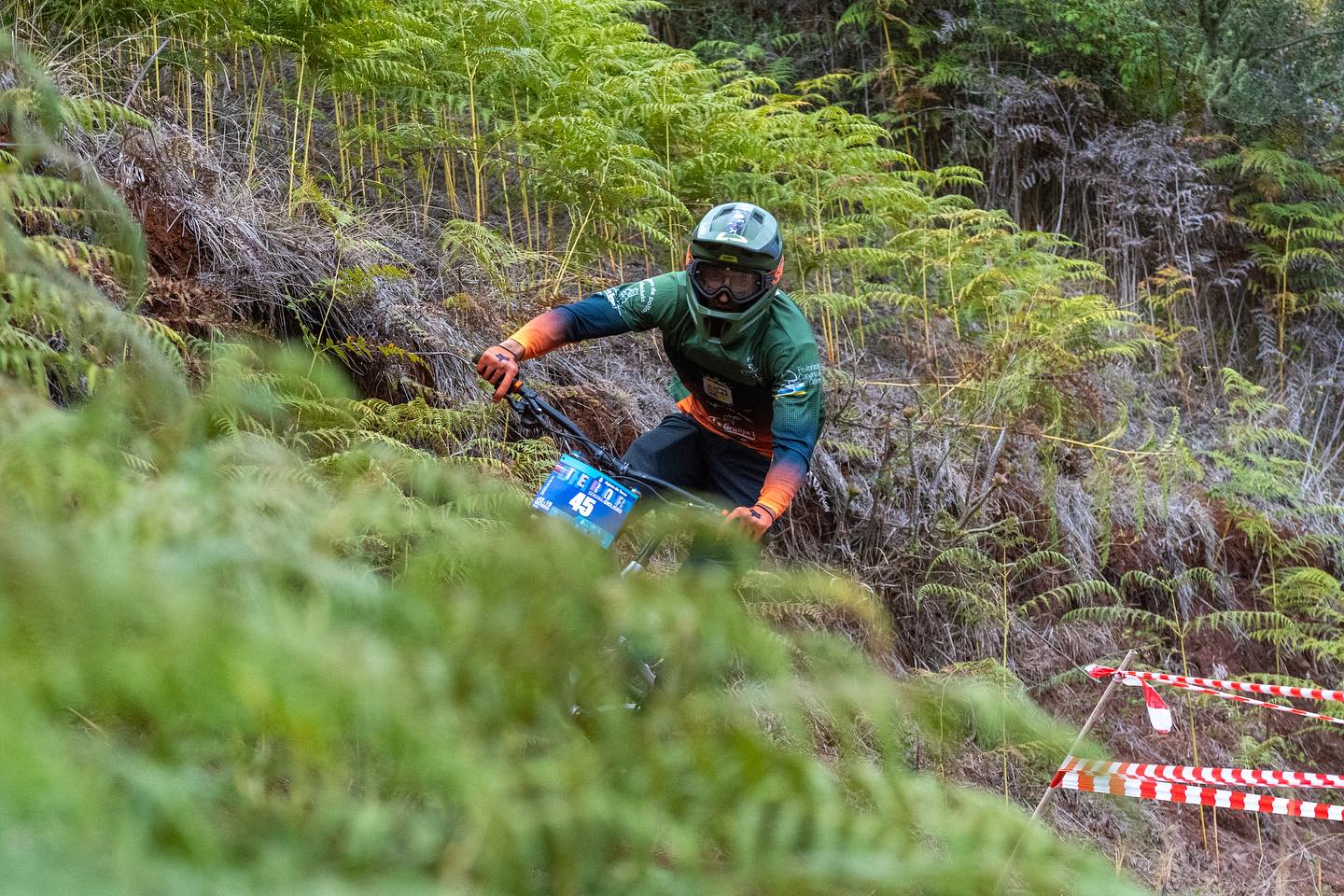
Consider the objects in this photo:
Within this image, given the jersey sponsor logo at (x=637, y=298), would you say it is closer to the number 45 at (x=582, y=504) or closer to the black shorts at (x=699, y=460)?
the black shorts at (x=699, y=460)

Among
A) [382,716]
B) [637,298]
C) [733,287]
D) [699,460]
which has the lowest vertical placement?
[699,460]

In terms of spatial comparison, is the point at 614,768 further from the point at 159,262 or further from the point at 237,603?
the point at 159,262

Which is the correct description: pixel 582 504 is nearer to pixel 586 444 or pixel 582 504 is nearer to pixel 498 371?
pixel 586 444

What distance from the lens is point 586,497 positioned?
410 cm

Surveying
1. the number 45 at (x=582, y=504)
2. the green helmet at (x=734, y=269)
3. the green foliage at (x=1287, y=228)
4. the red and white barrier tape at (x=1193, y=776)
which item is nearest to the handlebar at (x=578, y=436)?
the number 45 at (x=582, y=504)

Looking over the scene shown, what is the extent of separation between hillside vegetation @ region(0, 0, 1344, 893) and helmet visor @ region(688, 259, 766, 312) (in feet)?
3.92

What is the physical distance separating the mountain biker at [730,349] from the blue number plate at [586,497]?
1.59ft

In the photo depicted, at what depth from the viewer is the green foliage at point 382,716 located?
3.49 ft

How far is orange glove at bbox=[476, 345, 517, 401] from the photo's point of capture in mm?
4383

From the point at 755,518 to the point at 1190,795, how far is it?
3001 mm

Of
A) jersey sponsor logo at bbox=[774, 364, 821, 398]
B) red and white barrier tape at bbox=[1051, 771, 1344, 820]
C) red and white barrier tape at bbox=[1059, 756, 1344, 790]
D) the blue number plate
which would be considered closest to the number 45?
the blue number plate

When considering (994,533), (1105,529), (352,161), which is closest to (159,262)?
(352,161)

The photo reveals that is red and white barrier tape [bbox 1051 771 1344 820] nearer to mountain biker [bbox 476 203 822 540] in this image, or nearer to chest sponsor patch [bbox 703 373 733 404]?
mountain biker [bbox 476 203 822 540]

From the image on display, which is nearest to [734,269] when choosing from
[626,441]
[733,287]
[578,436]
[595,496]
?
[733,287]
